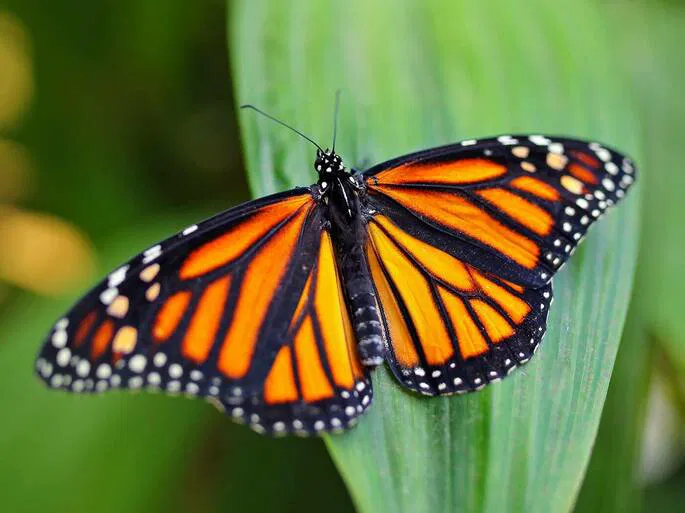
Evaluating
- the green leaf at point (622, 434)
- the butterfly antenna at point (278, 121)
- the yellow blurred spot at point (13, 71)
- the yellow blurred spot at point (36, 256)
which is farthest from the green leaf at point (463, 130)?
the yellow blurred spot at point (36, 256)

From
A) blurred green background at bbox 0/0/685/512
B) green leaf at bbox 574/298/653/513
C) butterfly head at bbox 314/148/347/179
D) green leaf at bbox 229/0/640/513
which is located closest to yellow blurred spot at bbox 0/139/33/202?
blurred green background at bbox 0/0/685/512

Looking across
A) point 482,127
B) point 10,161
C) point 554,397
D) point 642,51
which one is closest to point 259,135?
point 482,127

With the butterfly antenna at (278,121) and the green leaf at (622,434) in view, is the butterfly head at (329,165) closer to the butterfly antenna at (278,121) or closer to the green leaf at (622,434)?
the butterfly antenna at (278,121)

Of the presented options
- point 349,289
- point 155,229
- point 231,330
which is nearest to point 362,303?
point 349,289

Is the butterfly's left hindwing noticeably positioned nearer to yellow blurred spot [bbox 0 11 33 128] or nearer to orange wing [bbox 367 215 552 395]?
orange wing [bbox 367 215 552 395]

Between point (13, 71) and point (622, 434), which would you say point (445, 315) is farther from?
point (13, 71)

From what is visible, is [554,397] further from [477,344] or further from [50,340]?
[50,340]
